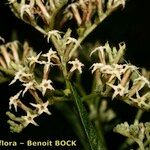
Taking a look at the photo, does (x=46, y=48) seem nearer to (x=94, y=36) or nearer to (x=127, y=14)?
(x=94, y=36)

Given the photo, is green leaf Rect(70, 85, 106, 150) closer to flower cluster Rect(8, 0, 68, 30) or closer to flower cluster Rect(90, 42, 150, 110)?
flower cluster Rect(90, 42, 150, 110)

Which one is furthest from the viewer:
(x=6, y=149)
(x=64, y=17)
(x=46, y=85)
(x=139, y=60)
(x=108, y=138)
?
(x=139, y=60)

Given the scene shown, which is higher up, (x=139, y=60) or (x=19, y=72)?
(x=139, y=60)

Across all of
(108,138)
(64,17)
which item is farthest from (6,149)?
(64,17)

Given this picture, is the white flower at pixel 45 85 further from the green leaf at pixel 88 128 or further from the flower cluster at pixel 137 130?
the flower cluster at pixel 137 130

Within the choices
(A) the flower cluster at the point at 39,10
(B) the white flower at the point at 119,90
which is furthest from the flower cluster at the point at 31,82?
(B) the white flower at the point at 119,90

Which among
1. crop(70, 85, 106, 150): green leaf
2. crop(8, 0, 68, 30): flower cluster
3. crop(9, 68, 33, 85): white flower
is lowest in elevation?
crop(70, 85, 106, 150): green leaf

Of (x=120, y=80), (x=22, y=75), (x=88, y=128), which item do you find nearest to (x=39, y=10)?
(x=22, y=75)

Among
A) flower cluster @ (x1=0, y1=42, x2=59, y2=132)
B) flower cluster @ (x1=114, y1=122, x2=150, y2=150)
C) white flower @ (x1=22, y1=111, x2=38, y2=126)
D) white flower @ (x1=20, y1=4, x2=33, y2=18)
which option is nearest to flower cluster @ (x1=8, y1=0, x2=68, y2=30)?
Result: white flower @ (x1=20, y1=4, x2=33, y2=18)

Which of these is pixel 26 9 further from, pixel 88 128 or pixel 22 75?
pixel 88 128

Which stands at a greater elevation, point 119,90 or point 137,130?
point 119,90

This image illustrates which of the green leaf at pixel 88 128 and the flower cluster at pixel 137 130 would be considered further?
the flower cluster at pixel 137 130
